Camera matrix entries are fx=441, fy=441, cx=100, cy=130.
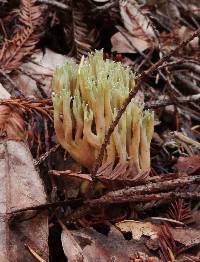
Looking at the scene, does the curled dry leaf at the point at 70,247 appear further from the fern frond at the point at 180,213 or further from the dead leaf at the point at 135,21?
the dead leaf at the point at 135,21

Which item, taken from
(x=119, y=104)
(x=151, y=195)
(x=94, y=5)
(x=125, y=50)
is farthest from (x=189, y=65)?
(x=151, y=195)

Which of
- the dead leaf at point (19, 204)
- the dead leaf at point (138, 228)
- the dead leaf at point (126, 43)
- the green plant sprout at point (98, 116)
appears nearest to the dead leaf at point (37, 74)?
the dead leaf at point (126, 43)

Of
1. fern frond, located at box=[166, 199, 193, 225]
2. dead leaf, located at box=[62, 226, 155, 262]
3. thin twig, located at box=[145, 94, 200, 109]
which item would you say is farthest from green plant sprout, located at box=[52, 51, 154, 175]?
thin twig, located at box=[145, 94, 200, 109]

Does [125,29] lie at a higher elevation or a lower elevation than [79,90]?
higher

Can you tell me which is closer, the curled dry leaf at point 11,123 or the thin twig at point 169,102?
the curled dry leaf at point 11,123

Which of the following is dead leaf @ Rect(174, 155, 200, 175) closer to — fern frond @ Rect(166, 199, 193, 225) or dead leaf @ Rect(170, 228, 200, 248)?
fern frond @ Rect(166, 199, 193, 225)

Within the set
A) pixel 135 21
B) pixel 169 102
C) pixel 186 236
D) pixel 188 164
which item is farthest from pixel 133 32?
pixel 186 236

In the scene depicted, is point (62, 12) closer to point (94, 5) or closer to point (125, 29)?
point (94, 5)

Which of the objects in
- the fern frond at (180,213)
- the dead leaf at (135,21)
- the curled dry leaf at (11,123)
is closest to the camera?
the fern frond at (180,213)
